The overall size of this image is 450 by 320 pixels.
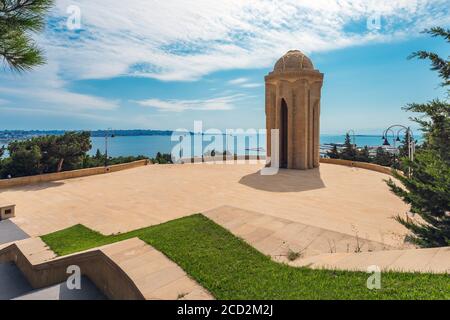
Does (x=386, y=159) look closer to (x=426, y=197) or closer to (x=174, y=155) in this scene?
(x=174, y=155)

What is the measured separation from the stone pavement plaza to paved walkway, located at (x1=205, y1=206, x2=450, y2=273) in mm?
1317

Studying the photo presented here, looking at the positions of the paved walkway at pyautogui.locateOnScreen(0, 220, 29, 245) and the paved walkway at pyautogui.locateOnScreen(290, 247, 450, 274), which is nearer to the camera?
the paved walkway at pyautogui.locateOnScreen(290, 247, 450, 274)

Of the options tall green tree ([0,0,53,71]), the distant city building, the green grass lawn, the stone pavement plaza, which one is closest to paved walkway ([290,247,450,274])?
the green grass lawn

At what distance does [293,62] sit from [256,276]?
2128cm

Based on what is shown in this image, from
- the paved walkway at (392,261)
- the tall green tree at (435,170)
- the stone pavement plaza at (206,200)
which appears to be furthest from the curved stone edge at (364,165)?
the paved walkway at (392,261)

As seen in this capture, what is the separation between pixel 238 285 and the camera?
4.57m

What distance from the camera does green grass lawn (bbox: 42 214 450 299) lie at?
409 centimetres

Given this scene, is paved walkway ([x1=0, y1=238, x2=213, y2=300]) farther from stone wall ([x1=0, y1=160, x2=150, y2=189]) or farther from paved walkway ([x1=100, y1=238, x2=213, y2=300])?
stone wall ([x1=0, y1=160, x2=150, y2=189])

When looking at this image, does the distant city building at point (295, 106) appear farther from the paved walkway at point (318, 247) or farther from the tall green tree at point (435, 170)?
the tall green tree at point (435, 170)

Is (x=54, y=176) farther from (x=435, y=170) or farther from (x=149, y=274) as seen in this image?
(x=435, y=170)

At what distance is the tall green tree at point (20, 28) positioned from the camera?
5258 mm

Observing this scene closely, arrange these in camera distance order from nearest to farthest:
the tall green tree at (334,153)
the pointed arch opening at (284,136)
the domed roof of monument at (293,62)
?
the domed roof of monument at (293,62), the pointed arch opening at (284,136), the tall green tree at (334,153)

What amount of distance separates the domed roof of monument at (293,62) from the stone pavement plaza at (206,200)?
936 centimetres

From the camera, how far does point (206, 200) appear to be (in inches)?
538
